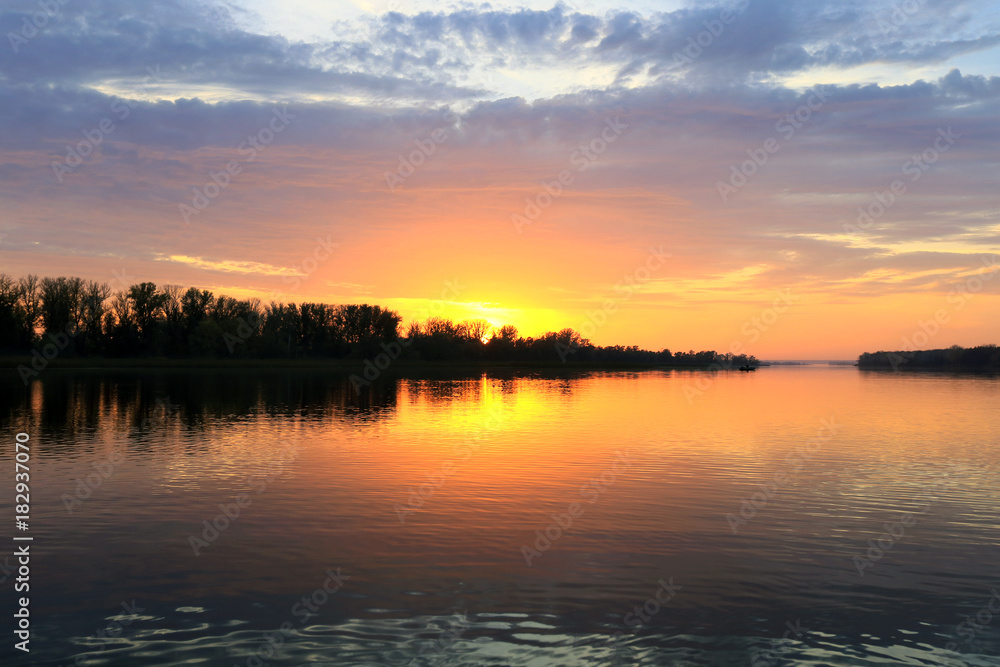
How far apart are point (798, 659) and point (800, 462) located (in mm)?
19107

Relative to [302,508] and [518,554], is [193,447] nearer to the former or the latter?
[302,508]

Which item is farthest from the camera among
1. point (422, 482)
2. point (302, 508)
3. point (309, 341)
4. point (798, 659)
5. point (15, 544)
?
point (309, 341)

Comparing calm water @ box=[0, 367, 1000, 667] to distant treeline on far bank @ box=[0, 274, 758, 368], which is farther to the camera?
distant treeline on far bank @ box=[0, 274, 758, 368]

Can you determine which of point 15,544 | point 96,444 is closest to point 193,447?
point 96,444

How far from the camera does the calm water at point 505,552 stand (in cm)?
982

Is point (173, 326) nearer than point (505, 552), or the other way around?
point (505, 552)

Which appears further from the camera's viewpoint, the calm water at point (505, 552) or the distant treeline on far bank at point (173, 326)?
the distant treeline on far bank at point (173, 326)

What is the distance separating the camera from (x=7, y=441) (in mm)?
28469

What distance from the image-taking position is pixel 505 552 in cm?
1428

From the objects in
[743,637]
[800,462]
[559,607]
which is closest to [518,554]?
[559,607]

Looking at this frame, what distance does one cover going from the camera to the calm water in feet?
32.2

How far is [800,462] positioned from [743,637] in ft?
61.6

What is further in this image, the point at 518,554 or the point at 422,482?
the point at 422,482

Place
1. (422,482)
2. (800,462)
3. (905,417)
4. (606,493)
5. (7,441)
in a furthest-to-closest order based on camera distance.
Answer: (905,417), (7,441), (800,462), (422,482), (606,493)
